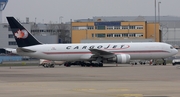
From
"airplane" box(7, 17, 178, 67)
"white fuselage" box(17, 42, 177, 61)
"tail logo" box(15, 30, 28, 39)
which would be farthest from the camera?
"tail logo" box(15, 30, 28, 39)

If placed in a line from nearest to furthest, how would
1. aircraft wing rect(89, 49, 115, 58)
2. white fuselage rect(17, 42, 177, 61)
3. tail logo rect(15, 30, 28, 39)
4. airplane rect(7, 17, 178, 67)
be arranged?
aircraft wing rect(89, 49, 115, 58)
airplane rect(7, 17, 178, 67)
white fuselage rect(17, 42, 177, 61)
tail logo rect(15, 30, 28, 39)

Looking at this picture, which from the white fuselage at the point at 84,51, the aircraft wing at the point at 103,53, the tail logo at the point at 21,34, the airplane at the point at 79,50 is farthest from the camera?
the tail logo at the point at 21,34

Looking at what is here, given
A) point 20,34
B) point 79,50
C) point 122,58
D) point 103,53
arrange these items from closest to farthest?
point 122,58 < point 103,53 < point 20,34 < point 79,50

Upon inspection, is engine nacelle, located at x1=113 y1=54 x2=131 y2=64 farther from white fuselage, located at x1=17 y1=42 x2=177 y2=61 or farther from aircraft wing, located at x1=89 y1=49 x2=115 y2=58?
white fuselage, located at x1=17 y1=42 x2=177 y2=61

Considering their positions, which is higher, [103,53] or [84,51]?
[84,51]

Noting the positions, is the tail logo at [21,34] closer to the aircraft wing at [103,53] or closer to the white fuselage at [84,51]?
the white fuselage at [84,51]

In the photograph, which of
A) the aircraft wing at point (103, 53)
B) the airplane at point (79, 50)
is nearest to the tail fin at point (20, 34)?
the airplane at point (79, 50)

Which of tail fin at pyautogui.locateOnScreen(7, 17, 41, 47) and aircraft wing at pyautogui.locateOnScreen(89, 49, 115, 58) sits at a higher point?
tail fin at pyautogui.locateOnScreen(7, 17, 41, 47)

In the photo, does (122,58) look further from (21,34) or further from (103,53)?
(21,34)

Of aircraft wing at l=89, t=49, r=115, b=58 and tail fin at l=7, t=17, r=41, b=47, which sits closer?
aircraft wing at l=89, t=49, r=115, b=58

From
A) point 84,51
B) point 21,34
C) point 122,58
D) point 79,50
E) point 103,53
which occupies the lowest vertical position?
point 122,58

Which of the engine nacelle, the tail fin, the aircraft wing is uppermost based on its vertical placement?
the tail fin

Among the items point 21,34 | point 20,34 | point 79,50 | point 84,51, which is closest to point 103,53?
point 84,51

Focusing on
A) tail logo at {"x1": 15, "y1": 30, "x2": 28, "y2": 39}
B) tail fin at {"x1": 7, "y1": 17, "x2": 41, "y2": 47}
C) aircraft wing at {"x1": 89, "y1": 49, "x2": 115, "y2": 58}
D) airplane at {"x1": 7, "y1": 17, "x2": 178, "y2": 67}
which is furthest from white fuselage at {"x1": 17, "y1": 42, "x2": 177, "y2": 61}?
tail logo at {"x1": 15, "y1": 30, "x2": 28, "y2": 39}
